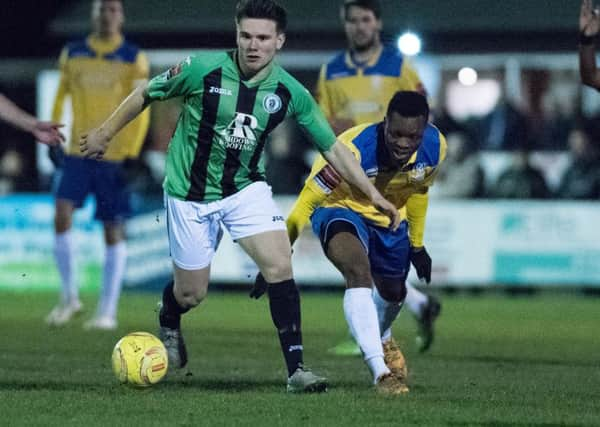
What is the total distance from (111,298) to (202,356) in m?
2.77

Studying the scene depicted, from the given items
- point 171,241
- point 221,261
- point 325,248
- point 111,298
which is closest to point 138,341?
point 171,241

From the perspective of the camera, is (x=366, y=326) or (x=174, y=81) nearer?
(x=174, y=81)

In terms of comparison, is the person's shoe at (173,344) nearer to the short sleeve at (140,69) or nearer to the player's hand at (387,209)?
the player's hand at (387,209)

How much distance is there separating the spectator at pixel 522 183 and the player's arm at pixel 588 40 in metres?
9.64

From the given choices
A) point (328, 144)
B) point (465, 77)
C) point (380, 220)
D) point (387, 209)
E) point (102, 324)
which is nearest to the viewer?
point (387, 209)

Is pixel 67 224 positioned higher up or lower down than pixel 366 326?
lower down

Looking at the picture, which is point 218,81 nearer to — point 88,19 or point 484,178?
point 484,178

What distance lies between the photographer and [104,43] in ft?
48.7

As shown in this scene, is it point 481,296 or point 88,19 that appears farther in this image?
point 88,19

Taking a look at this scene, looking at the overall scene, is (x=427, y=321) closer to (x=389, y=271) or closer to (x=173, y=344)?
(x=389, y=271)

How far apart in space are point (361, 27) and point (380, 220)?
2.95 meters

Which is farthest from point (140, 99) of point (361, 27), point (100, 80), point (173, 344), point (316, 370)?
point (100, 80)

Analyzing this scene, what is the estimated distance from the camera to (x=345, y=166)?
29.6 ft

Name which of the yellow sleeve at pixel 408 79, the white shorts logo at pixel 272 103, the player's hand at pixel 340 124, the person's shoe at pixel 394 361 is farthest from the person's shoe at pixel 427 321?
the white shorts logo at pixel 272 103
